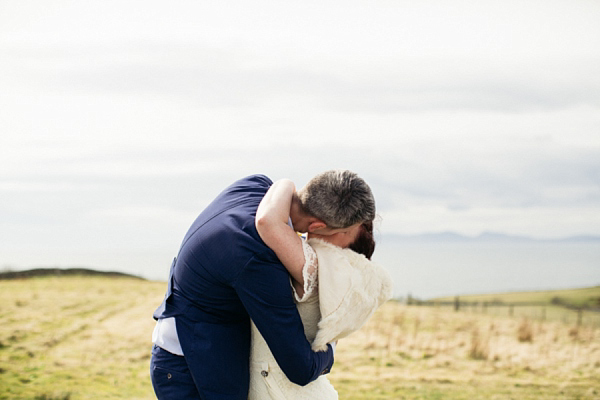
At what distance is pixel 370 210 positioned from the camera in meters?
2.60

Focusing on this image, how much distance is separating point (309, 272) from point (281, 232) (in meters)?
0.25

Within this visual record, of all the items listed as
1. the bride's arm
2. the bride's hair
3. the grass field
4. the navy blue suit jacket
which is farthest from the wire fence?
the bride's arm

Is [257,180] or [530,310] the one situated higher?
[257,180]

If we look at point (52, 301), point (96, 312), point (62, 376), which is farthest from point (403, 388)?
point (52, 301)

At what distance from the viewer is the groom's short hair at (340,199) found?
101 inches

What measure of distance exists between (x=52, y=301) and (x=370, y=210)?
12.3 metres

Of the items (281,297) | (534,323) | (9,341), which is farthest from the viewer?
(534,323)

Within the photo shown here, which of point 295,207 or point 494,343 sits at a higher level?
point 295,207

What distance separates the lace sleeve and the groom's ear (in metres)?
0.07

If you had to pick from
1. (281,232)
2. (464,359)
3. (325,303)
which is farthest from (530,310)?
(281,232)

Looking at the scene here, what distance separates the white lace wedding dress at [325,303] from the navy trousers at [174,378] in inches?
12.4

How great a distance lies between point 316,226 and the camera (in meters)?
2.68

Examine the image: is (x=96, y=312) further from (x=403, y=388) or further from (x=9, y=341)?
(x=403, y=388)

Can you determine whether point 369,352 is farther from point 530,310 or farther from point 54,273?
point 54,273
